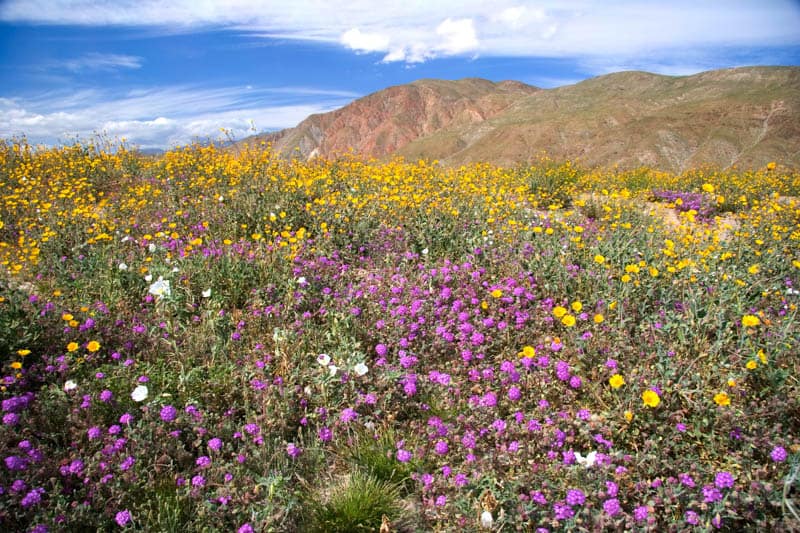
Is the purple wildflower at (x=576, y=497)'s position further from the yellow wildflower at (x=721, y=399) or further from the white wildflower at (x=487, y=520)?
the yellow wildflower at (x=721, y=399)

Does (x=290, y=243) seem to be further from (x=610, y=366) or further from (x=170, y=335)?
(x=610, y=366)

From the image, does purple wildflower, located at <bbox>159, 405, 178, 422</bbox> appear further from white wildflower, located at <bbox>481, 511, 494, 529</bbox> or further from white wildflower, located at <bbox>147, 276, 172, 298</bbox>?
white wildflower, located at <bbox>481, 511, 494, 529</bbox>

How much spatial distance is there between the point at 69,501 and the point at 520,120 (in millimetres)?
139558

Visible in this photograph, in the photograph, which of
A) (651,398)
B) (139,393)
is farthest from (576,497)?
(139,393)

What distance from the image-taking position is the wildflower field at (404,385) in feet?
7.52

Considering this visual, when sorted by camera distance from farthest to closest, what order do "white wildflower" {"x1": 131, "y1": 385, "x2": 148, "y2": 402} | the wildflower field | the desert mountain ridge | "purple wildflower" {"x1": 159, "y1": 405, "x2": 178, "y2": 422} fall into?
1. the desert mountain ridge
2. "white wildflower" {"x1": 131, "y1": 385, "x2": 148, "y2": 402}
3. "purple wildflower" {"x1": 159, "y1": 405, "x2": 178, "y2": 422}
4. the wildflower field

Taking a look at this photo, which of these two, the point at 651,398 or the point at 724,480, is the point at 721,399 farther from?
the point at 724,480

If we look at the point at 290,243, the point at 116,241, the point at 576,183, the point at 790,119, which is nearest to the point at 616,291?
the point at 290,243

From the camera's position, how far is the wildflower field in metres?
2.29

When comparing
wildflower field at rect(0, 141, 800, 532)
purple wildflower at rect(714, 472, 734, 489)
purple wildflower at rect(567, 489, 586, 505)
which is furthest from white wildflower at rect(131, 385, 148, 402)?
purple wildflower at rect(714, 472, 734, 489)

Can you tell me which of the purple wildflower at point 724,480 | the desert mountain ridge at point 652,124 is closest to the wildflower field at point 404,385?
the purple wildflower at point 724,480

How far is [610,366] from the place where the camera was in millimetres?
3033

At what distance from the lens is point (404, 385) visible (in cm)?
319

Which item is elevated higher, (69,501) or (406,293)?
(406,293)
